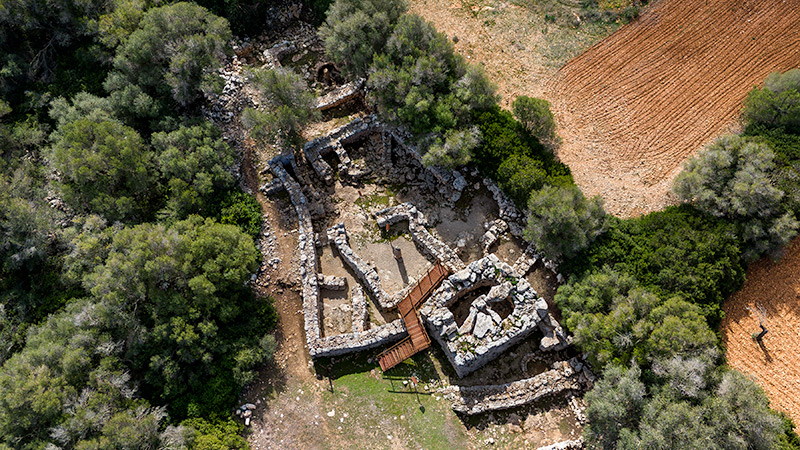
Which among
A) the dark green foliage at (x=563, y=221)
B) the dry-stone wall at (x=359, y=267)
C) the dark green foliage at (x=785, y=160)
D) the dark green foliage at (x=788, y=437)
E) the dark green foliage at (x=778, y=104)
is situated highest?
the dark green foliage at (x=778, y=104)

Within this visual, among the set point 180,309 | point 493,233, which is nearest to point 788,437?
point 493,233

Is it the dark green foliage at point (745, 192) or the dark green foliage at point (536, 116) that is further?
the dark green foliage at point (536, 116)

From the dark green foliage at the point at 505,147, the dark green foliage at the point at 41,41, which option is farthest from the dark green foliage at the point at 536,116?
the dark green foliage at the point at 41,41

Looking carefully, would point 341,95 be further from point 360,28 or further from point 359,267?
point 359,267

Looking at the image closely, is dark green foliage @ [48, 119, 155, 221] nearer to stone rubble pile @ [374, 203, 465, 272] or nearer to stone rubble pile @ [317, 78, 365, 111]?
stone rubble pile @ [317, 78, 365, 111]

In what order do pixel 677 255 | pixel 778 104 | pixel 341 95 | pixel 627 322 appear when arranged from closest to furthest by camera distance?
pixel 627 322 < pixel 677 255 < pixel 778 104 < pixel 341 95

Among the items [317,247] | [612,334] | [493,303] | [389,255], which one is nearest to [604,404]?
[612,334]

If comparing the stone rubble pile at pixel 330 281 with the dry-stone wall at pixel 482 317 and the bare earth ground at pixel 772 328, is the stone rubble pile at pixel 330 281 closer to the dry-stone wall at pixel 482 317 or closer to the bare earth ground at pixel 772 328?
the dry-stone wall at pixel 482 317
